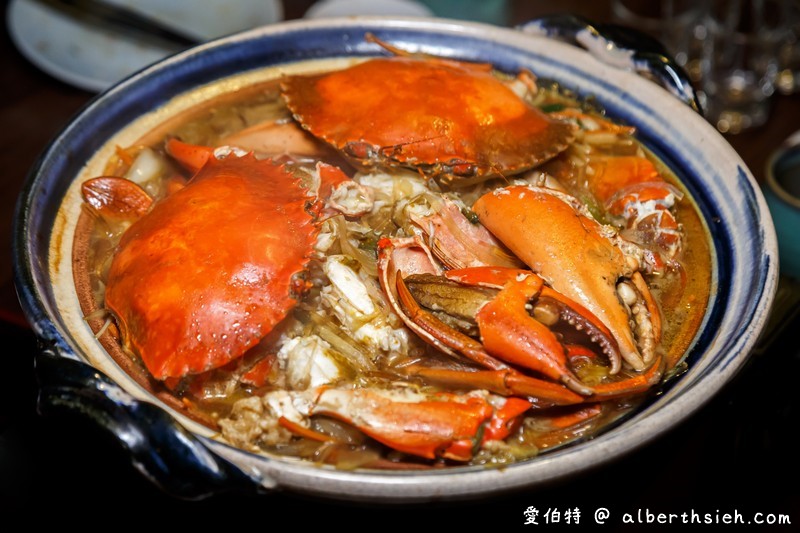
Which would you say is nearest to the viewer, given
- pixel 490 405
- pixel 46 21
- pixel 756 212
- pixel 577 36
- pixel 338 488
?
pixel 338 488

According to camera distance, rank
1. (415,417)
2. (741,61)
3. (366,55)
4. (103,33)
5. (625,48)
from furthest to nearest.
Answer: (741,61)
(103,33)
(366,55)
(625,48)
(415,417)

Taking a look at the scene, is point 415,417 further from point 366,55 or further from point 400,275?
point 366,55

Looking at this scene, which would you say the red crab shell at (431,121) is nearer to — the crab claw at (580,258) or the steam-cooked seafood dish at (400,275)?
the steam-cooked seafood dish at (400,275)

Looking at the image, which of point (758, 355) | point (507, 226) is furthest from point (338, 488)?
point (758, 355)

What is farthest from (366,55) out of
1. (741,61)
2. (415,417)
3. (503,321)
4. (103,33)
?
(741,61)

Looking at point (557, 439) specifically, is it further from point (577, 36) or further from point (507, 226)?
point (577, 36)

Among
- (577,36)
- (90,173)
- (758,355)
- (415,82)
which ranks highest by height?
(577,36)

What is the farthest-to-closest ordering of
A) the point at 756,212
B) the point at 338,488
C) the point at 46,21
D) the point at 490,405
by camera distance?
the point at 46,21
the point at 756,212
the point at 490,405
the point at 338,488
